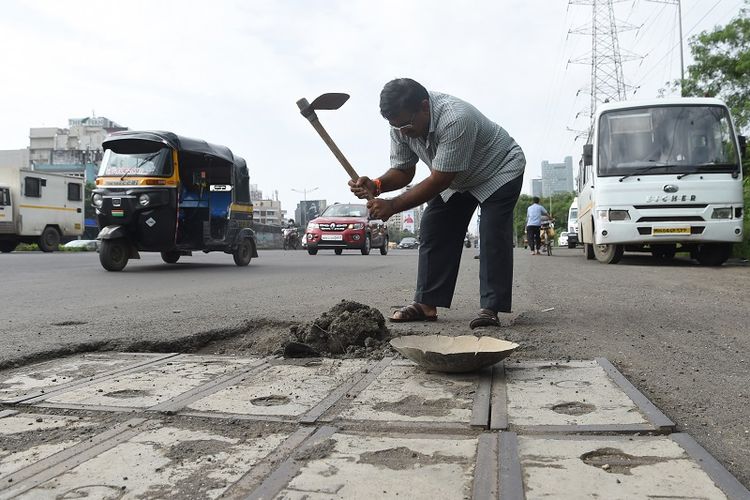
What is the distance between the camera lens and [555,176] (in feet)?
311

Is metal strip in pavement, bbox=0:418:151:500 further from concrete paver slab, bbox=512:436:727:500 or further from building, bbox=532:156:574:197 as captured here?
building, bbox=532:156:574:197

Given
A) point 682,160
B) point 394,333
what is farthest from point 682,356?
point 682,160

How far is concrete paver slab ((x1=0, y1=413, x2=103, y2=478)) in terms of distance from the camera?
1794mm

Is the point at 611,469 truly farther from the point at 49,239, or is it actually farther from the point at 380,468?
the point at 49,239

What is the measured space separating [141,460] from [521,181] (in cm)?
321

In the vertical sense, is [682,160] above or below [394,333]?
above

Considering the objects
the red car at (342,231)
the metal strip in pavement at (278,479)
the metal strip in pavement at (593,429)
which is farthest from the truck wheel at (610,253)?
the metal strip in pavement at (278,479)

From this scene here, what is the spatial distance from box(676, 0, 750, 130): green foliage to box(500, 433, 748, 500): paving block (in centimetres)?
1944

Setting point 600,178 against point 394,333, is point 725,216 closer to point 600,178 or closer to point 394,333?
point 600,178

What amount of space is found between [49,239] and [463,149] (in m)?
22.0

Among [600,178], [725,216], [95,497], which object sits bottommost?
[95,497]

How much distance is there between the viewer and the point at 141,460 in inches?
69.3

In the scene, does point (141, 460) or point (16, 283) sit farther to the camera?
point (16, 283)

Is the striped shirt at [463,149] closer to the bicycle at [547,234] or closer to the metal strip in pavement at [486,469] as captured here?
the metal strip in pavement at [486,469]
